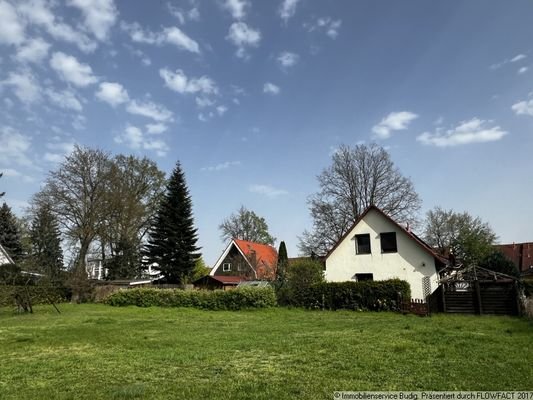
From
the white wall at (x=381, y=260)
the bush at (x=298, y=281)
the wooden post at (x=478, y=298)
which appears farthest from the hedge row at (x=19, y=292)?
the wooden post at (x=478, y=298)

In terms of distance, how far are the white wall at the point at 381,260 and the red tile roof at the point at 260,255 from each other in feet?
38.6

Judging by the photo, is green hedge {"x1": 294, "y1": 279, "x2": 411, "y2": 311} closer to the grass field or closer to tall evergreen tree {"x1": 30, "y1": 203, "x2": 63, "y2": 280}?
the grass field

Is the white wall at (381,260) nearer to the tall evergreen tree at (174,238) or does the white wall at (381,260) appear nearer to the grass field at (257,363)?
the grass field at (257,363)

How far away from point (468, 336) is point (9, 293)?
22.7m

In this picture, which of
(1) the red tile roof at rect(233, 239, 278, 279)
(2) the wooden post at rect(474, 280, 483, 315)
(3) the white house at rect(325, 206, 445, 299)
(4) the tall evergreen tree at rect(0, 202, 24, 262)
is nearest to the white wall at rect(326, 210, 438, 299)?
(3) the white house at rect(325, 206, 445, 299)

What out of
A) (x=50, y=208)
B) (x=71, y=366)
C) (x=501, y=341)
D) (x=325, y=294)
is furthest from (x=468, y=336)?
(x=50, y=208)

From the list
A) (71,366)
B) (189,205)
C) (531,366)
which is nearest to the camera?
(531,366)

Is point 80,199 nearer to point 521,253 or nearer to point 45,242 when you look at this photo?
point 45,242

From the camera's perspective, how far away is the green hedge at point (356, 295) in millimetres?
20938

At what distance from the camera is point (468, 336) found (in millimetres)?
10695

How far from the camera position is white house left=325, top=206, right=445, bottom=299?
2534 centimetres

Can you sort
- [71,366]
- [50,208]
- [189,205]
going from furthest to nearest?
1. [189,205]
2. [50,208]
3. [71,366]

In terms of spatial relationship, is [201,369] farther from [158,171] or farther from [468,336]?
[158,171]

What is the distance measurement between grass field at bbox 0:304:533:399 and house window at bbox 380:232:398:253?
14.1 metres
